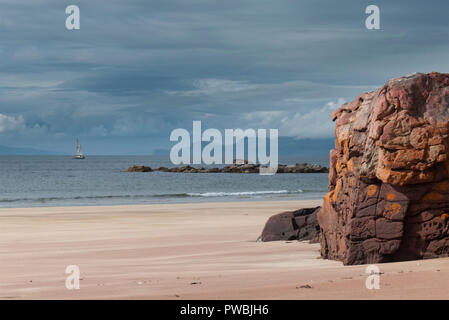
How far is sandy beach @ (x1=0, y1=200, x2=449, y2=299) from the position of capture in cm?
786

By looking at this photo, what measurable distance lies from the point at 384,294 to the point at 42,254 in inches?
371

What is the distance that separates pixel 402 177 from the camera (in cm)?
982

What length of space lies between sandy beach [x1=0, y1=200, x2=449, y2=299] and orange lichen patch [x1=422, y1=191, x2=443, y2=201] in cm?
102

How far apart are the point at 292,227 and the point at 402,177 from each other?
6412 mm

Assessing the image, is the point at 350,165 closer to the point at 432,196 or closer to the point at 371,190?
the point at 371,190

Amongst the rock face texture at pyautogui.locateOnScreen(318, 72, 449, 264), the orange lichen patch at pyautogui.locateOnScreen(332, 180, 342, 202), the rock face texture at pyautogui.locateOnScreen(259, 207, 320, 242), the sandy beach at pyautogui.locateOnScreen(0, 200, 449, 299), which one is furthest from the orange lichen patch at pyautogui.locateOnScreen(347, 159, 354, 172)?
the rock face texture at pyautogui.locateOnScreen(259, 207, 320, 242)

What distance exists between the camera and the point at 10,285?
9.48 metres

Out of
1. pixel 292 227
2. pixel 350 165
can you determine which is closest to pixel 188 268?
pixel 350 165

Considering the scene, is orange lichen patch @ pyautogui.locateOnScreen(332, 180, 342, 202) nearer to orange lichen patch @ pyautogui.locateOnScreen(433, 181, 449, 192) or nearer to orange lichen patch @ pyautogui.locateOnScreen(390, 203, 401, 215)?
orange lichen patch @ pyautogui.locateOnScreen(390, 203, 401, 215)

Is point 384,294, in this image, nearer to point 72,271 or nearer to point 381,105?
point 381,105

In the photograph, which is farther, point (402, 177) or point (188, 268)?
point (188, 268)

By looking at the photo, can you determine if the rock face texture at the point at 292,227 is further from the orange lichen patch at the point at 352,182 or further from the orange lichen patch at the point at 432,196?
the orange lichen patch at the point at 432,196

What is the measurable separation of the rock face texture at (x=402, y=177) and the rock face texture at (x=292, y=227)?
5085mm

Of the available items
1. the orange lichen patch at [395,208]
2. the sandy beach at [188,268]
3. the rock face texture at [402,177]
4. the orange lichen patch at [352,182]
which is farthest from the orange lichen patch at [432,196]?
the orange lichen patch at [352,182]
